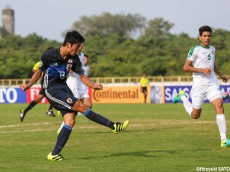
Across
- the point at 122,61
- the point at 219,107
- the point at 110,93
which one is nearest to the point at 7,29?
the point at 122,61

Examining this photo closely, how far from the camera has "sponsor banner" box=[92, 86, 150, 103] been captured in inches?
1746

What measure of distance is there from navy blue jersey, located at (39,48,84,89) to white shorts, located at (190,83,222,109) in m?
Answer: 3.15

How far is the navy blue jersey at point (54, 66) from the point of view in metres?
11.0

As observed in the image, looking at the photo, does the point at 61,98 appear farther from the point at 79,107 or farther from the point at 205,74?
the point at 205,74

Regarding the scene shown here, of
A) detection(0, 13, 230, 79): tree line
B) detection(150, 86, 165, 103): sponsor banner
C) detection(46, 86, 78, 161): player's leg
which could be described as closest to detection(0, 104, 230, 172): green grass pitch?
detection(46, 86, 78, 161): player's leg

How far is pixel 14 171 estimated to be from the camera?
9547mm

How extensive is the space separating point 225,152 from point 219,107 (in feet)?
5.16

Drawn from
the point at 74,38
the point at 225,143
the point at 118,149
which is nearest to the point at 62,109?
the point at 74,38

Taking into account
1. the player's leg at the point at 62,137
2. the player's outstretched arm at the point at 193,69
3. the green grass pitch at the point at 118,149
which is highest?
the player's outstretched arm at the point at 193,69

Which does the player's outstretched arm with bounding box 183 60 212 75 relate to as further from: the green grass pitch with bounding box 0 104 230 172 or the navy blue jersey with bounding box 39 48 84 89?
the navy blue jersey with bounding box 39 48 84 89

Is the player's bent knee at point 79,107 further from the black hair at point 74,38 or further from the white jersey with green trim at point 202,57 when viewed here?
the white jersey with green trim at point 202,57

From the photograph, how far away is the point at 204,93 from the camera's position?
13.3 m

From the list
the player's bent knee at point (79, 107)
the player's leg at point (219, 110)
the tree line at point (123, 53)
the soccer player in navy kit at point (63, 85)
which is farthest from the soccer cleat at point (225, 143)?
the tree line at point (123, 53)

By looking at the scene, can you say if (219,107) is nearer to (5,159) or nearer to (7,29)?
(5,159)
